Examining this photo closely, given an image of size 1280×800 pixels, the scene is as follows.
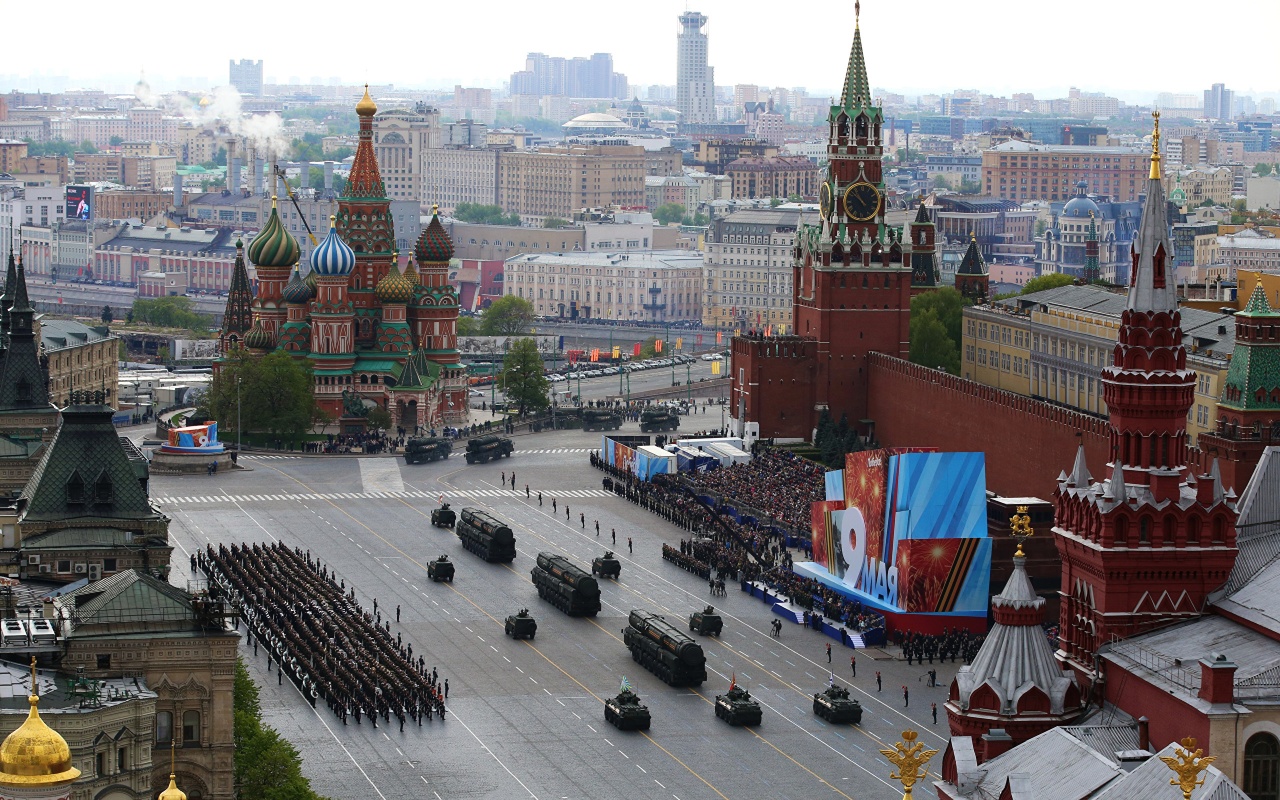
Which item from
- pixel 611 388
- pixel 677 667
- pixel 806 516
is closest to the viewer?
pixel 677 667

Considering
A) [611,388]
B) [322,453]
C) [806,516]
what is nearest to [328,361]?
[322,453]

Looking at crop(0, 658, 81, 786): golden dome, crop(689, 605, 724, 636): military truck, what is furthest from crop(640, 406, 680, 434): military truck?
crop(0, 658, 81, 786): golden dome

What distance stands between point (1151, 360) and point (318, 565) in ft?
173

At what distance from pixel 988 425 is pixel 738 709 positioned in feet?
149

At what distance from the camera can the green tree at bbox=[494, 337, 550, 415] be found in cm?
17100

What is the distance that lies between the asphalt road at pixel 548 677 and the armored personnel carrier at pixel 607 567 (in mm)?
726

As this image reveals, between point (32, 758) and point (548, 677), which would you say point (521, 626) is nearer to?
point (548, 677)

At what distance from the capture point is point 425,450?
15300cm

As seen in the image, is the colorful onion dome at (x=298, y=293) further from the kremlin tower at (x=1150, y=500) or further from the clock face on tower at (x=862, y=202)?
the kremlin tower at (x=1150, y=500)

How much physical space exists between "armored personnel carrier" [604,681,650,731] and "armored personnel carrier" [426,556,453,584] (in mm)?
26040

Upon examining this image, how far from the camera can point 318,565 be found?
11681 cm

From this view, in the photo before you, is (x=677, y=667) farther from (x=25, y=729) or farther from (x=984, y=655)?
(x=25, y=729)

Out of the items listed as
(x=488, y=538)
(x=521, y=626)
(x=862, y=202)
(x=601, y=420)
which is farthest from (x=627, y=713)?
(x=601, y=420)

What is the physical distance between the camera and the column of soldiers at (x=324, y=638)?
90.6 m
